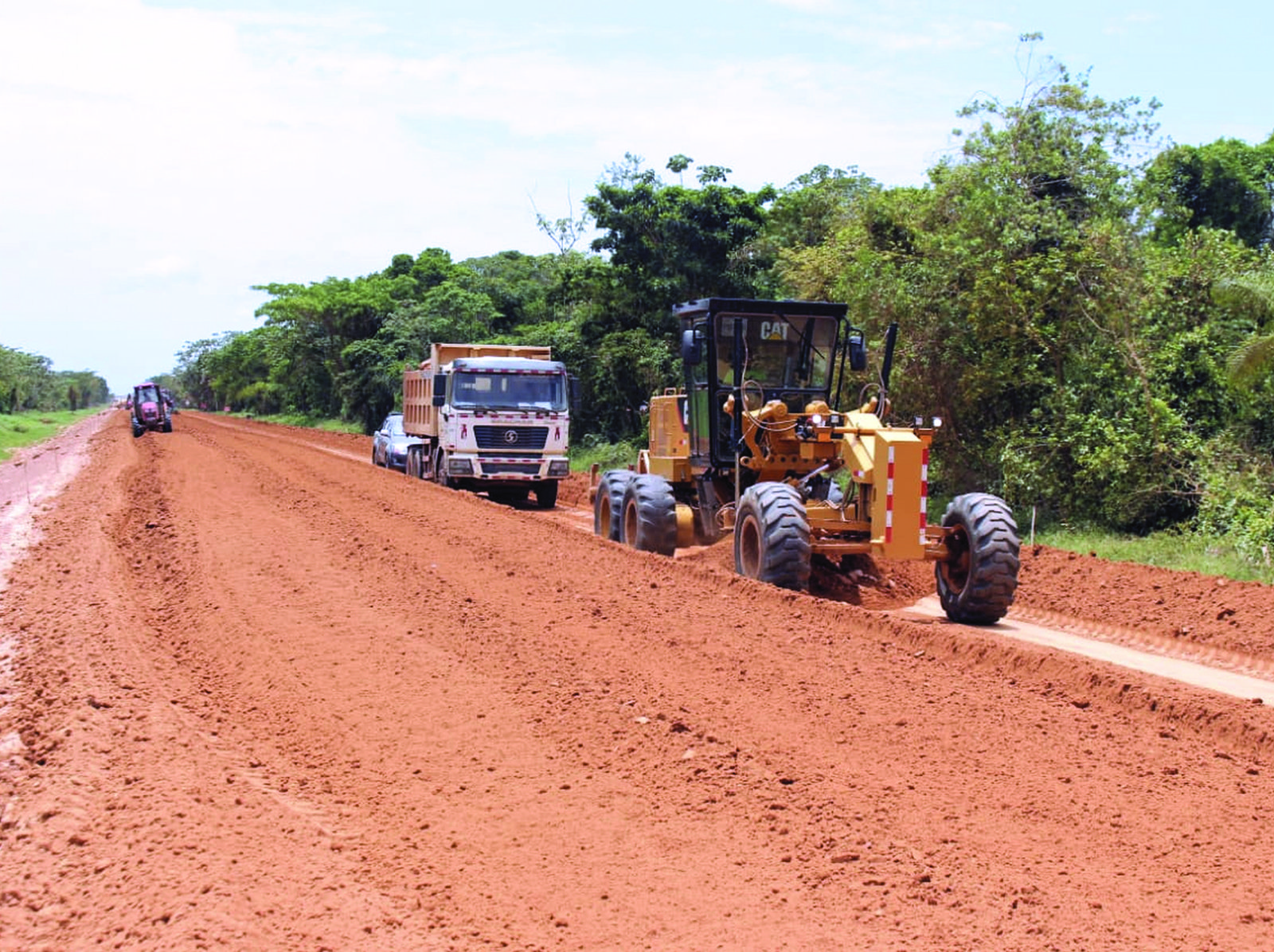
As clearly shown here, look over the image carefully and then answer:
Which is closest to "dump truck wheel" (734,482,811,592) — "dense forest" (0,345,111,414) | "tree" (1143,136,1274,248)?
"tree" (1143,136,1274,248)

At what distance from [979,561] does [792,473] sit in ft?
8.74

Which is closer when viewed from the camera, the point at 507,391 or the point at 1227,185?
the point at 507,391

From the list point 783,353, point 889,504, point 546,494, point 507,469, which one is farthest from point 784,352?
point 546,494

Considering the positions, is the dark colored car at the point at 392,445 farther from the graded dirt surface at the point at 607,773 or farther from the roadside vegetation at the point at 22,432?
the graded dirt surface at the point at 607,773

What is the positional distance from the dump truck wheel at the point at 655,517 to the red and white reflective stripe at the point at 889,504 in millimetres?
3733

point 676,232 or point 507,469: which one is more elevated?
point 676,232

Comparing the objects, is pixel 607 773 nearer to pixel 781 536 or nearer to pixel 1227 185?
pixel 781 536

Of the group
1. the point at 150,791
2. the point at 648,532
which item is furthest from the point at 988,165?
the point at 150,791

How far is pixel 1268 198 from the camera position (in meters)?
30.5

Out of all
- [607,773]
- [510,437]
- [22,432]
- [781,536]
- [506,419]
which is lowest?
[607,773]

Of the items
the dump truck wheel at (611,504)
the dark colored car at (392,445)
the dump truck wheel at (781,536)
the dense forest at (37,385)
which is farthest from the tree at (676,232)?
the dense forest at (37,385)

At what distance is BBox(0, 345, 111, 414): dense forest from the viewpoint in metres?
85.5

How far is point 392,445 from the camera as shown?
3034 cm

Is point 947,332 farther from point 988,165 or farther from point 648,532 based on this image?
point 648,532
